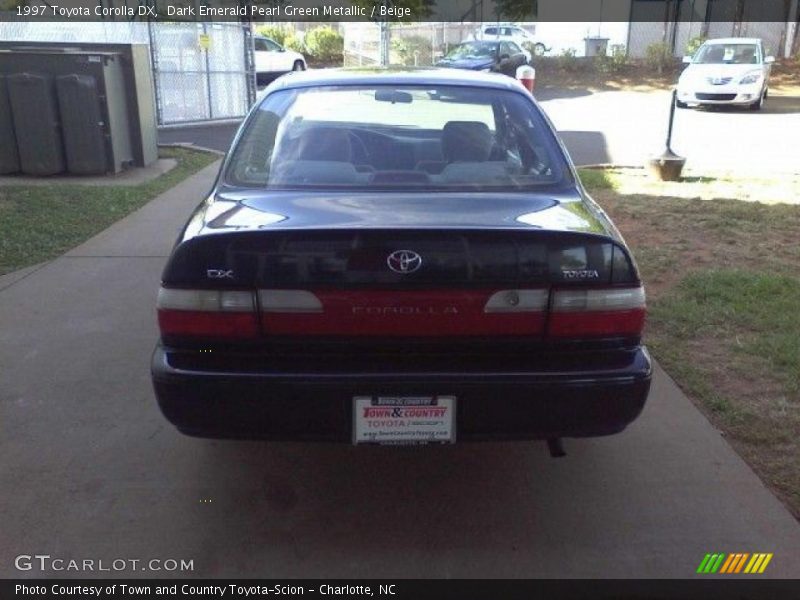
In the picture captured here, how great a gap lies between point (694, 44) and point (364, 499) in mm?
25622

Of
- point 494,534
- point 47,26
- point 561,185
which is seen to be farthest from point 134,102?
point 494,534

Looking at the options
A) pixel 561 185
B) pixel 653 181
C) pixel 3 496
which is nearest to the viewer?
pixel 3 496

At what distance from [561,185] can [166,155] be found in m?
9.13

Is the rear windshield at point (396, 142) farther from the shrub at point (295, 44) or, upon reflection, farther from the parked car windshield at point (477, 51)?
the shrub at point (295, 44)

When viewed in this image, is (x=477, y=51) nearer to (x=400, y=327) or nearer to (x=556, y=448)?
(x=556, y=448)

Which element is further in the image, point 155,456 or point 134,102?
point 134,102

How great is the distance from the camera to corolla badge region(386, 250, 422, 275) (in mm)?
2568

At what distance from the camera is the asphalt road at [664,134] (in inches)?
438

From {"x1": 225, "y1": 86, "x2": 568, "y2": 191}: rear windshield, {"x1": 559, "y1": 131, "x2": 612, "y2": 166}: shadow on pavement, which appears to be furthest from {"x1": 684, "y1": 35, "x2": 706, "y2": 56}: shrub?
{"x1": 225, "y1": 86, "x2": 568, "y2": 191}: rear windshield

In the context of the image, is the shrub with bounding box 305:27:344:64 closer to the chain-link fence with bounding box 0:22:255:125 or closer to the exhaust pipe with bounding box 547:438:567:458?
the chain-link fence with bounding box 0:22:255:125

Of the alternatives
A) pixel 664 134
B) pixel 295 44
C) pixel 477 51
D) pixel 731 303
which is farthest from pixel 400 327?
pixel 295 44

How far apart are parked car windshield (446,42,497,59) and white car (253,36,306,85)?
16.4 ft
